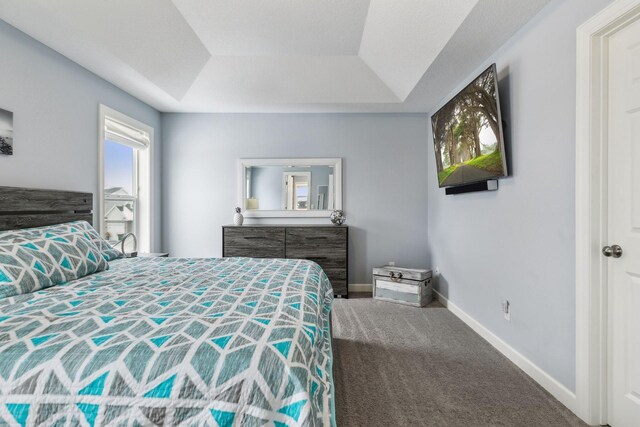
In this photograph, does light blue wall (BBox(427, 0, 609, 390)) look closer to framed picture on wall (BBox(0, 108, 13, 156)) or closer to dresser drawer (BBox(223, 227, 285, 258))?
dresser drawer (BBox(223, 227, 285, 258))

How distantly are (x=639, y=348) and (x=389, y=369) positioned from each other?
53.4 inches

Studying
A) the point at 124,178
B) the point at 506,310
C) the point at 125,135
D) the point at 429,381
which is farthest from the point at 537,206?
the point at 124,178

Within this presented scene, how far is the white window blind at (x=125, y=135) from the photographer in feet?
10.9

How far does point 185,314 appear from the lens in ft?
4.19

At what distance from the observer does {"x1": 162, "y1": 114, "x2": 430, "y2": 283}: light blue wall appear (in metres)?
4.34

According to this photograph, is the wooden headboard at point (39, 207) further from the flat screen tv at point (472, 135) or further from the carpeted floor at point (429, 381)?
the flat screen tv at point (472, 135)

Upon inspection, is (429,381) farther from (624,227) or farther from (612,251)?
(624,227)

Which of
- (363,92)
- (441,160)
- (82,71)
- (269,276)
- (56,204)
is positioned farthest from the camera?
(363,92)

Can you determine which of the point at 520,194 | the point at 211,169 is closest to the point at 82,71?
the point at 211,169

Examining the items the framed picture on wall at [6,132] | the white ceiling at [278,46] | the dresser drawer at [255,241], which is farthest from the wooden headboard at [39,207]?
the dresser drawer at [255,241]

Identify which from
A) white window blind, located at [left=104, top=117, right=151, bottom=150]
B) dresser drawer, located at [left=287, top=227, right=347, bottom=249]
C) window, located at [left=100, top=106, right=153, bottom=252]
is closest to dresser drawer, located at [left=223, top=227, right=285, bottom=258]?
dresser drawer, located at [left=287, top=227, right=347, bottom=249]

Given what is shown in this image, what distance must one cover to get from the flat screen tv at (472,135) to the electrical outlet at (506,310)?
39.2 inches

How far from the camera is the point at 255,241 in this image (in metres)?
4.02

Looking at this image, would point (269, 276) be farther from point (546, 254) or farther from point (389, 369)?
point (546, 254)
